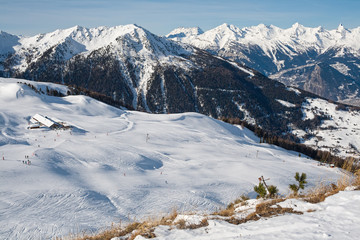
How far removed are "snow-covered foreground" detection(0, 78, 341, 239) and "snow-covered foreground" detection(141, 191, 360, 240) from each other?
2.18 metres

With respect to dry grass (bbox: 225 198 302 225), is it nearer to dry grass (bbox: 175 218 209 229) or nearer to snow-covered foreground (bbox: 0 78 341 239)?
dry grass (bbox: 175 218 209 229)

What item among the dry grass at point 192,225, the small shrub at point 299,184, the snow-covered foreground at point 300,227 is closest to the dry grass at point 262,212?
the snow-covered foreground at point 300,227

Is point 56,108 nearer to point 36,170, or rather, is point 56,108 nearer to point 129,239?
point 36,170

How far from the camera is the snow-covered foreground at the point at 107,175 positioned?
58.5 ft

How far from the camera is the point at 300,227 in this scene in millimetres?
6664

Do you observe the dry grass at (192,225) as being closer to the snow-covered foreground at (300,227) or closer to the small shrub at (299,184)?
the snow-covered foreground at (300,227)

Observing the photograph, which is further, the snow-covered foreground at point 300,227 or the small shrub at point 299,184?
the small shrub at point 299,184

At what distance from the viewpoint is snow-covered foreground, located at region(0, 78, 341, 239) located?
17.8 m

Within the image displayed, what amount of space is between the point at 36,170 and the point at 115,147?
44.0ft

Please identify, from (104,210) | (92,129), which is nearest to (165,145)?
(92,129)

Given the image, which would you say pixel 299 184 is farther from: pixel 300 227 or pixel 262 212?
pixel 300 227

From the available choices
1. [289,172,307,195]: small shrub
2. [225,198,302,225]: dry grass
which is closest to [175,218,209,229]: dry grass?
[225,198,302,225]: dry grass

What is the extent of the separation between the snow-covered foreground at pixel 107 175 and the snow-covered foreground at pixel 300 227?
7.14 feet

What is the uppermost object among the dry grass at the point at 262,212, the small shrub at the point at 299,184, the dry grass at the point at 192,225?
the small shrub at the point at 299,184
